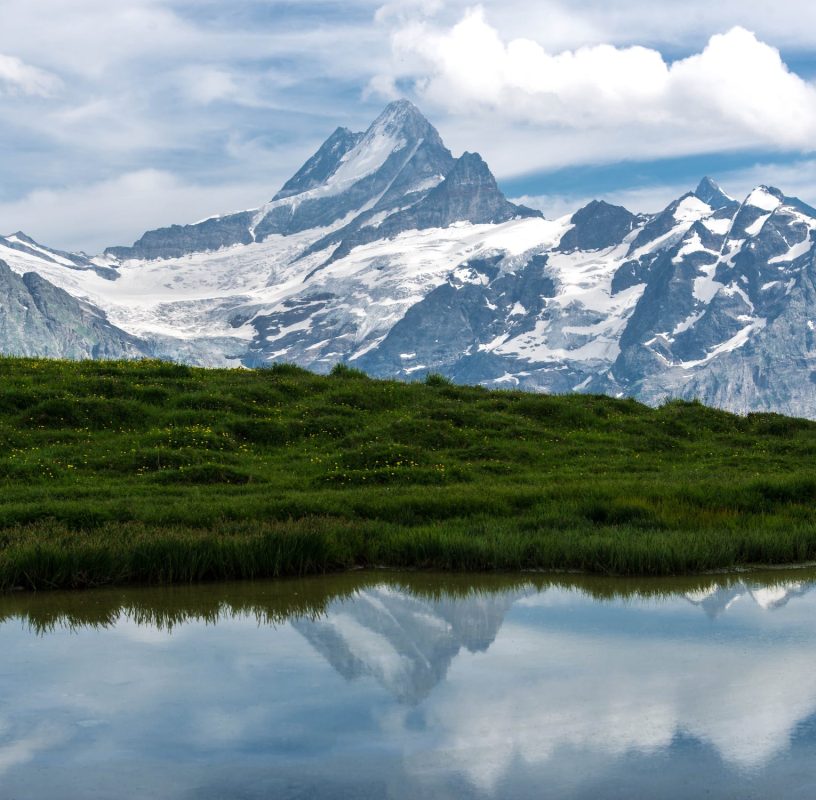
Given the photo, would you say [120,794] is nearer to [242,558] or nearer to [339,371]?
[242,558]

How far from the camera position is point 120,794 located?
33.6ft

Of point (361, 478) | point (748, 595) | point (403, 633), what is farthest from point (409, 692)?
point (361, 478)

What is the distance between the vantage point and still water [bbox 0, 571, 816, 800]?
34.9ft

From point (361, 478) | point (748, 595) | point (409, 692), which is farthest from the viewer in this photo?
point (361, 478)

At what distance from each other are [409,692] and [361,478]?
47.2 feet

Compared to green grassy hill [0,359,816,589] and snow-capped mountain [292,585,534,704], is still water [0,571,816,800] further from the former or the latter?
green grassy hill [0,359,816,589]

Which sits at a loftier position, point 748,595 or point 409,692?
point 748,595

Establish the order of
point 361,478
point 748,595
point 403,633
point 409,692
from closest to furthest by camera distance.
Result: point 409,692, point 403,633, point 748,595, point 361,478

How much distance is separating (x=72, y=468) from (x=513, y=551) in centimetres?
1201

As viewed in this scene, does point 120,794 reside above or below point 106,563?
below

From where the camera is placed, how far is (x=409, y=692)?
13289 millimetres

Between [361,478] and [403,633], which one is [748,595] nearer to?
[403,633]

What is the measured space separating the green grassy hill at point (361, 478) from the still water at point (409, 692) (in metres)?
1.26

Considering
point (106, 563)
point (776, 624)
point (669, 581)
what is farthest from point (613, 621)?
point (106, 563)
